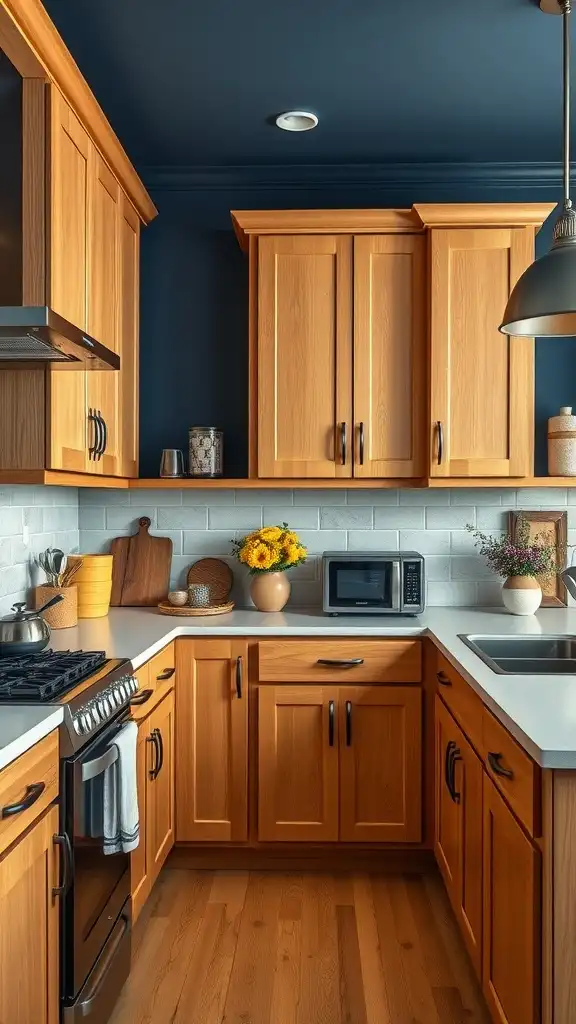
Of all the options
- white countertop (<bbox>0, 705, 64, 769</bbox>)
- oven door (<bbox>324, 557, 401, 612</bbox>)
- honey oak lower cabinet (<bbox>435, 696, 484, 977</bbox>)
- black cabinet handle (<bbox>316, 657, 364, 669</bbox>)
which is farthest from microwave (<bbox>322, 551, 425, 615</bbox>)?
white countertop (<bbox>0, 705, 64, 769</bbox>)

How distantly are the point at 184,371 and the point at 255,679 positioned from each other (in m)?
1.40

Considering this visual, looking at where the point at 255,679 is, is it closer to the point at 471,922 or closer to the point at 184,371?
the point at 471,922

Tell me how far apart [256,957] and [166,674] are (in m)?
0.92

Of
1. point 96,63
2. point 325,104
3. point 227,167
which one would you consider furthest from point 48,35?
point 227,167

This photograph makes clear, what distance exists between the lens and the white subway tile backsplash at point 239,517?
141 inches

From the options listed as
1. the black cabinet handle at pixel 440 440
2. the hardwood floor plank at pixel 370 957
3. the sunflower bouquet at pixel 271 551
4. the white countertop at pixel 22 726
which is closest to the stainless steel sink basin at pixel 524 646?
the black cabinet handle at pixel 440 440

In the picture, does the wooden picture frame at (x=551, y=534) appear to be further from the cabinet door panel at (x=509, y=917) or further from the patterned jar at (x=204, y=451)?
the cabinet door panel at (x=509, y=917)

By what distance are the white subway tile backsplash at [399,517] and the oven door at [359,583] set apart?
0.40 m

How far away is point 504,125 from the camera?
3096 mm

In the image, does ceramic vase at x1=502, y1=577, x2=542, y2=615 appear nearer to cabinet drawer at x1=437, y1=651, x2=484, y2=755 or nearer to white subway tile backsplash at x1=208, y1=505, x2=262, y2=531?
Answer: cabinet drawer at x1=437, y1=651, x2=484, y2=755

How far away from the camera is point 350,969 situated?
2.39 metres

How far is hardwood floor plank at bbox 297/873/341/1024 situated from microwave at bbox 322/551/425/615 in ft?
3.29

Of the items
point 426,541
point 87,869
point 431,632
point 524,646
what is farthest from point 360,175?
point 87,869

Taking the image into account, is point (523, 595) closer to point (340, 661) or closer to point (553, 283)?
point (340, 661)
